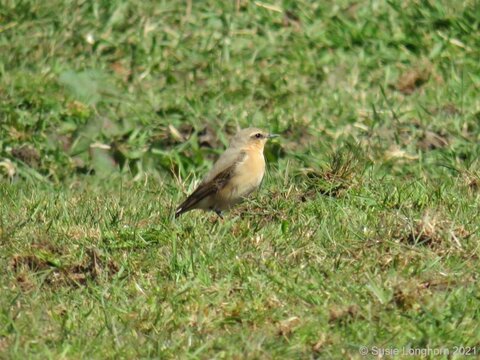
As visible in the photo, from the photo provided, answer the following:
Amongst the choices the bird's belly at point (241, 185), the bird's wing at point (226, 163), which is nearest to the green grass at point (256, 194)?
the bird's belly at point (241, 185)

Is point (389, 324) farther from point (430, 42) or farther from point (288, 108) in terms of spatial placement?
point (430, 42)

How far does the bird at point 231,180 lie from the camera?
890 centimetres

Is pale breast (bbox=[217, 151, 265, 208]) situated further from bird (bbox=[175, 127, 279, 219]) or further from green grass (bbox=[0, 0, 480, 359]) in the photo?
green grass (bbox=[0, 0, 480, 359])

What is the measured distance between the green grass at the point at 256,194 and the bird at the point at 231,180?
6.5 inches

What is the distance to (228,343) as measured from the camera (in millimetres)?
6426

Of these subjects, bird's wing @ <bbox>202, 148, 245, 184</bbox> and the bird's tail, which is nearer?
the bird's tail

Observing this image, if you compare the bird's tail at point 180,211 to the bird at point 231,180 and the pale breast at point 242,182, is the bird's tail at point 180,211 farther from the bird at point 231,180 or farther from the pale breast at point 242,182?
the pale breast at point 242,182

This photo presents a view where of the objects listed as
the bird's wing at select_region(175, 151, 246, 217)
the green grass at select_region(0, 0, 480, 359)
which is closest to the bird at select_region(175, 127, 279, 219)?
the bird's wing at select_region(175, 151, 246, 217)

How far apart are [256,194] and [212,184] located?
351 mm

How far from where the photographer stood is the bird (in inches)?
350

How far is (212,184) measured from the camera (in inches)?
359

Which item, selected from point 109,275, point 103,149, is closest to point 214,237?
point 109,275

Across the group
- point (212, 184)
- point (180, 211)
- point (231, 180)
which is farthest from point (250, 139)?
point (180, 211)

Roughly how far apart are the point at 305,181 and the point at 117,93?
137 inches
